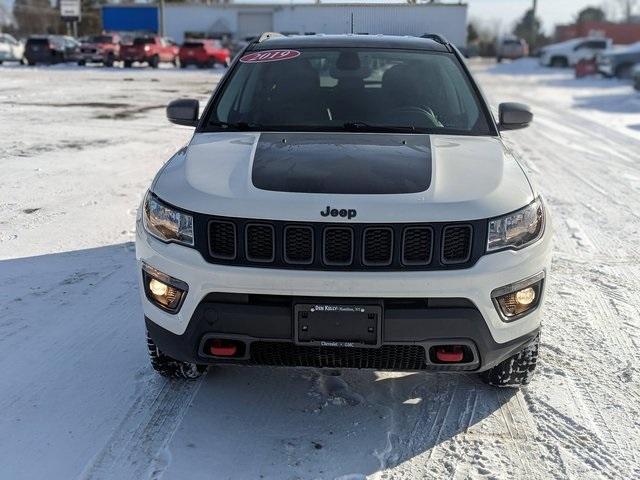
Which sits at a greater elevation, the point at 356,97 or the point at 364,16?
the point at 364,16

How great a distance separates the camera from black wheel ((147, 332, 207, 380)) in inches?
128

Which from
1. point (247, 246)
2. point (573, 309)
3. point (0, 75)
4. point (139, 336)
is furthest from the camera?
point (0, 75)

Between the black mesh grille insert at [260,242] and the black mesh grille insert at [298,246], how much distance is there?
0.06 meters

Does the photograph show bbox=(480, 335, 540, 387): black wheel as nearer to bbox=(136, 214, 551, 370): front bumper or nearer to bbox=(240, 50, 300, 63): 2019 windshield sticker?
bbox=(136, 214, 551, 370): front bumper

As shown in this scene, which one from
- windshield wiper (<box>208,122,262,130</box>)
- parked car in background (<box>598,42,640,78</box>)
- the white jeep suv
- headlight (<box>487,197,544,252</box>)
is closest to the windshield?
windshield wiper (<box>208,122,262,130</box>)

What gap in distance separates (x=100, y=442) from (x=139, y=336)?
1095 millimetres

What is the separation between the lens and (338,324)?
9.06 feet

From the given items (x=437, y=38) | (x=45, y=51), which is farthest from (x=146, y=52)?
(x=437, y=38)

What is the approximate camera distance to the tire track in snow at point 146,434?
106 inches

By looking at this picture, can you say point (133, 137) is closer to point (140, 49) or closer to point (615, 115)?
point (615, 115)

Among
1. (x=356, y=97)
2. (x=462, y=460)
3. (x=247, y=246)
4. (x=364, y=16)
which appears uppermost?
(x=364, y=16)

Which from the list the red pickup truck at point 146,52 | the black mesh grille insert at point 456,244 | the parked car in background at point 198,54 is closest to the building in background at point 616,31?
the parked car in background at point 198,54

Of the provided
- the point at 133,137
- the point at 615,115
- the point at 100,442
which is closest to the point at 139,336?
the point at 100,442

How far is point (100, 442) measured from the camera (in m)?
2.90
